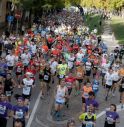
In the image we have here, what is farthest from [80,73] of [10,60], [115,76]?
[10,60]

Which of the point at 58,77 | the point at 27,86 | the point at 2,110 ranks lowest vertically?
the point at 58,77

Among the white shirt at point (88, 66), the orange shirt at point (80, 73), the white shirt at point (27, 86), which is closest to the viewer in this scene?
the white shirt at point (27, 86)

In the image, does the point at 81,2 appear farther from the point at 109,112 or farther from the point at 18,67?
the point at 109,112

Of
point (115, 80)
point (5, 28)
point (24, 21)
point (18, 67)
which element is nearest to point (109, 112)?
point (115, 80)

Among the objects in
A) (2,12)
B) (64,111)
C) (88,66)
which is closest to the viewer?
(64,111)

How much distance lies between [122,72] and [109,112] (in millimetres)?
7117

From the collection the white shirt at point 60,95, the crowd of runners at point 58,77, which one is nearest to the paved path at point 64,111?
the crowd of runners at point 58,77

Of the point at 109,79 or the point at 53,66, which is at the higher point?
the point at 53,66

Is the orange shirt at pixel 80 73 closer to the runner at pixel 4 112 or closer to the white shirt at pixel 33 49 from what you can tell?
the white shirt at pixel 33 49

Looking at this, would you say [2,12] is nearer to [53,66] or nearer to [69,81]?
[53,66]

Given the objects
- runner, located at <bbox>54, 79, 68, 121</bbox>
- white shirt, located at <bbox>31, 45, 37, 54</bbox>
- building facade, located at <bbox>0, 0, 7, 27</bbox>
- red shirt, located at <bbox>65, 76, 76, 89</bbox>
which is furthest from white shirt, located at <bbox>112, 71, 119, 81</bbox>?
building facade, located at <bbox>0, 0, 7, 27</bbox>

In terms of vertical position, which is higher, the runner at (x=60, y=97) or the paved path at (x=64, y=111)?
the runner at (x=60, y=97)

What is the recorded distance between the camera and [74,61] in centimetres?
2491

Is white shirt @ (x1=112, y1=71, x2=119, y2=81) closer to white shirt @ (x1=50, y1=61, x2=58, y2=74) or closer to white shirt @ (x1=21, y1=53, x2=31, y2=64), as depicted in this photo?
white shirt @ (x1=50, y1=61, x2=58, y2=74)
